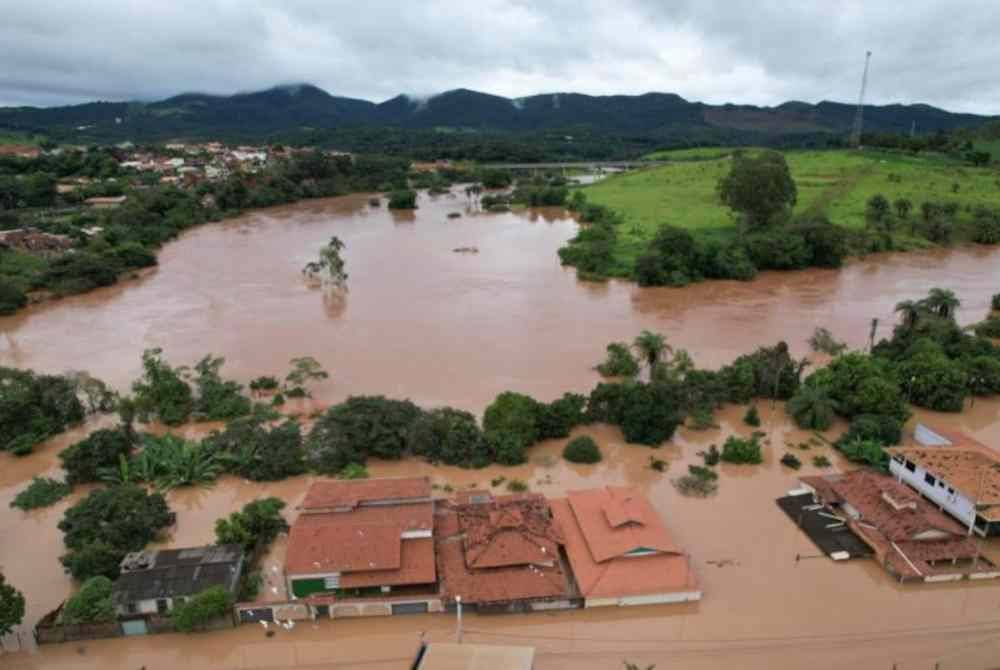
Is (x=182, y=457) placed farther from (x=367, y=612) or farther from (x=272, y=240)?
(x=272, y=240)

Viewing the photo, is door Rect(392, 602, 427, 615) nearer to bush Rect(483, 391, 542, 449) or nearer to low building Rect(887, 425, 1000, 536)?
bush Rect(483, 391, 542, 449)

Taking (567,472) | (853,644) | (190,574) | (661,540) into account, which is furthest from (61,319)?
(853,644)

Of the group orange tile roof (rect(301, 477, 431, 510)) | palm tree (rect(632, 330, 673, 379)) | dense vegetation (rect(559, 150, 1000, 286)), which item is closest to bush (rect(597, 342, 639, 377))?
palm tree (rect(632, 330, 673, 379))

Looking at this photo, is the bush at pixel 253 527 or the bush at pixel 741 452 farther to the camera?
the bush at pixel 741 452

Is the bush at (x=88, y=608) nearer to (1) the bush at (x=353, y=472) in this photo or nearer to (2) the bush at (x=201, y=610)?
(2) the bush at (x=201, y=610)

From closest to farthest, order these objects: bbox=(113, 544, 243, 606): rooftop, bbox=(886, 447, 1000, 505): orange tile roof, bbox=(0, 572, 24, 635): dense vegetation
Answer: bbox=(0, 572, 24, 635): dense vegetation < bbox=(113, 544, 243, 606): rooftop < bbox=(886, 447, 1000, 505): orange tile roof

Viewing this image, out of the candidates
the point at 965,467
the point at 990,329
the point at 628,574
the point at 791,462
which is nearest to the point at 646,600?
the point at 628,574

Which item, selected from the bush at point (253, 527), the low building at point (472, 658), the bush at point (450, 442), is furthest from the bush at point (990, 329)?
the bush at point (253, 527)
